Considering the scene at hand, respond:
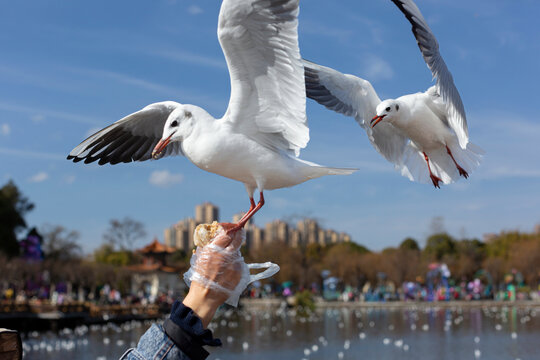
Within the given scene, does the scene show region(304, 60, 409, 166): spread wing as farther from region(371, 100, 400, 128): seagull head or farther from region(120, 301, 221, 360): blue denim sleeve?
region(120, 301, 221, 360): blue denim sleeve

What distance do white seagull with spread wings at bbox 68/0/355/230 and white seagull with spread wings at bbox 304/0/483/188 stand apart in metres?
0.38

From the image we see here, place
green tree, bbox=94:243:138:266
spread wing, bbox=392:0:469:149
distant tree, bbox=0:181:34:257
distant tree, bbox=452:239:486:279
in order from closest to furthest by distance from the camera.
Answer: spread wing, bbox=392:0:469:149, distant tree, bbox=0:181:34:257, distant tree, bbox=452:239:486:279, green tree, bbox=94:243:138:266

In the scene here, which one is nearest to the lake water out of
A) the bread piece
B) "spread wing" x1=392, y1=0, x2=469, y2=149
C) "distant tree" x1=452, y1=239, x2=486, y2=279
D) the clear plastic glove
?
"distant tree" x1=452, y1=239, x2=486, y2=279

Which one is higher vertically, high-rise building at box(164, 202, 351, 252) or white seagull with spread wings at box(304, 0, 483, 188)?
high-rise building at box(164, 202, 351, 252)

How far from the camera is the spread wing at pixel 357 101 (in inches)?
90.7

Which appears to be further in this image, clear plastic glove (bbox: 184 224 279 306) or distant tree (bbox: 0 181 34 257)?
distant tree (bbox: 0 181 34 257)

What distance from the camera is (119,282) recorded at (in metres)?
33.3

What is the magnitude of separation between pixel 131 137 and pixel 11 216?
3027cm

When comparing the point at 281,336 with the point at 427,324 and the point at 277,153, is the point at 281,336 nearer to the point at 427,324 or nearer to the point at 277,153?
the point at 427,324

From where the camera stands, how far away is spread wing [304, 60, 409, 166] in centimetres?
230

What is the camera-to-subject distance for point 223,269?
4.21 ft

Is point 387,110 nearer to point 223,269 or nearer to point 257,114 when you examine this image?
point 257,114

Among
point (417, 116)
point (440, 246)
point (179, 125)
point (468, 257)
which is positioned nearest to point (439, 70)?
point (417, 116)

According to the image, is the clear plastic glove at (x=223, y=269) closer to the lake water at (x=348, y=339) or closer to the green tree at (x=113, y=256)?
the lake water at (x=348, y=339)
